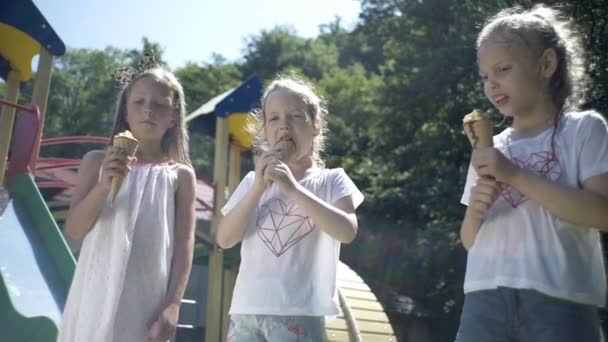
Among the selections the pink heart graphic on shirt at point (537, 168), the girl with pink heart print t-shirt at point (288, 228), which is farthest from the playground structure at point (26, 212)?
the pink heart graphic on shirt at point (537, 168)

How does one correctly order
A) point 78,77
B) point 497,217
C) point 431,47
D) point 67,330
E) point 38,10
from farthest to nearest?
point 78,77
point 431,47
point 38,10
point 67,330
point 497,217

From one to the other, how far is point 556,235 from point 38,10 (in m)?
4.48

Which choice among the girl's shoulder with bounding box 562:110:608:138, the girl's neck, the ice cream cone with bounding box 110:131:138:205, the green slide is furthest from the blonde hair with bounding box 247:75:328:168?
the green slide

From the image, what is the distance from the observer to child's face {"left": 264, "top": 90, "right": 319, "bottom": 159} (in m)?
3.20

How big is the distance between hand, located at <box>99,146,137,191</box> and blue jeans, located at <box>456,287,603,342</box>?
4.67 feet

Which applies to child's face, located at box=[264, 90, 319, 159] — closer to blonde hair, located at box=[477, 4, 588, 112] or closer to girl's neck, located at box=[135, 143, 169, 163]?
girl's neck, located at box=[135, 143, 169, 163]

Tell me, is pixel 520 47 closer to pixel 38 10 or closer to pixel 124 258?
pixel 124 258

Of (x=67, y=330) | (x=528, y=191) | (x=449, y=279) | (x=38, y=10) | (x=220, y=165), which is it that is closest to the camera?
(x=528, y=191)

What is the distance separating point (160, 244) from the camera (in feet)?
10.4

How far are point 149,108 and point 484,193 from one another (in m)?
1.62

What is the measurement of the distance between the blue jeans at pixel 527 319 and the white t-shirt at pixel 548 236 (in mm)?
28

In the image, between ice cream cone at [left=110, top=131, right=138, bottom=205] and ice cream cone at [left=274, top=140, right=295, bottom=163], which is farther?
ice cream cone at [left=274, top=140, right=295, bottom=163]

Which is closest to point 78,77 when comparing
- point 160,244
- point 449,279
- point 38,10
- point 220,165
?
point 449,279

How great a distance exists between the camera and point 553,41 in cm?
271
